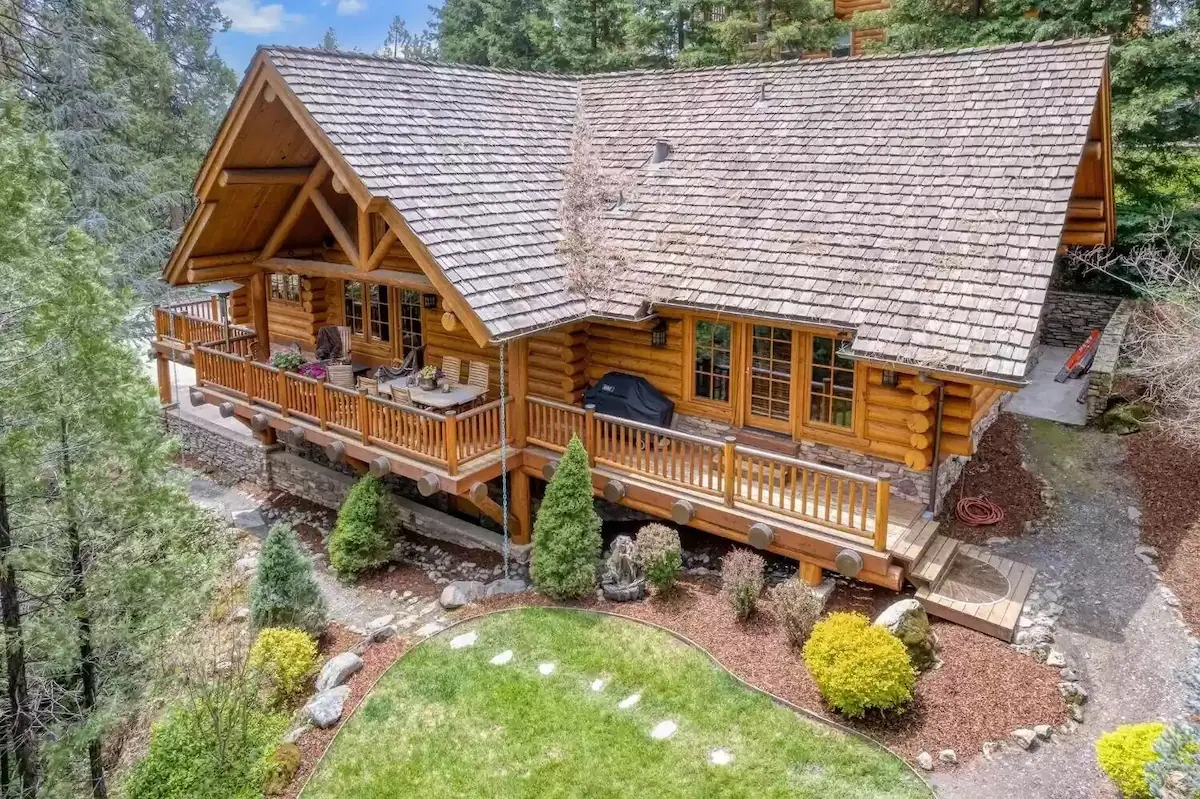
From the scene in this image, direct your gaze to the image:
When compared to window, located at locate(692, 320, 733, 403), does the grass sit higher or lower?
lower

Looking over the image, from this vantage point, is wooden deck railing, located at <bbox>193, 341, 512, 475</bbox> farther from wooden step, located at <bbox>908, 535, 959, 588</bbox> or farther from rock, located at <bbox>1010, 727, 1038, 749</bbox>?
rock, located at <bbox>1010, 727, 1038, 749</bbox>

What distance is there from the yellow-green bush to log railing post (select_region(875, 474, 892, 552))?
278cm

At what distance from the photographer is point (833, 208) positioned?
38.4 feet

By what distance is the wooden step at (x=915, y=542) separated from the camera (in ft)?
30.5

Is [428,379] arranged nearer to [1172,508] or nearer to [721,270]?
[721,270]

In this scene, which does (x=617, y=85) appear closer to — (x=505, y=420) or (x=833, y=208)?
(x=833, y=208)

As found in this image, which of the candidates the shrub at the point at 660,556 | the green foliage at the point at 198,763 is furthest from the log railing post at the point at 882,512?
the green foliage at the point at 198,763

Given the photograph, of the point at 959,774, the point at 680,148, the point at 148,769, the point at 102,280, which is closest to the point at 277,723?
the point at 148,769

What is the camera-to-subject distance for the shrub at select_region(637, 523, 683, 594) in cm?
1027

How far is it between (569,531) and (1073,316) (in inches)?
604

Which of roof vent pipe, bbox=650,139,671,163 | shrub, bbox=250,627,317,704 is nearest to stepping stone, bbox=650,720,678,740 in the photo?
shrub, bbox=250,627,317,704

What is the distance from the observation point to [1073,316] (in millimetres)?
19688

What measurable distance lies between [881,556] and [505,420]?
17.5ft

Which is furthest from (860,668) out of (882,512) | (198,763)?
(198,763)
